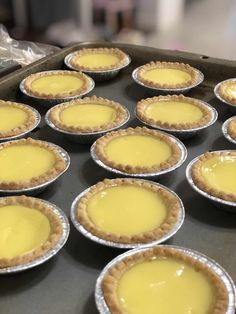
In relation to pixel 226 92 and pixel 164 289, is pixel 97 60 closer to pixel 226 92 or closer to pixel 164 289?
pixel 226 92

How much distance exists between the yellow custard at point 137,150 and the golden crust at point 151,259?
48cm

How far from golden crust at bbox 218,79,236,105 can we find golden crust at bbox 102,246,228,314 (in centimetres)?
100

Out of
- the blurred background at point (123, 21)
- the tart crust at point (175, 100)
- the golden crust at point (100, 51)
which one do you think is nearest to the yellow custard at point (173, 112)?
the tart crust at point (175, 100)

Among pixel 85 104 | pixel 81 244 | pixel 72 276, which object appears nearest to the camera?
pixel 72 276

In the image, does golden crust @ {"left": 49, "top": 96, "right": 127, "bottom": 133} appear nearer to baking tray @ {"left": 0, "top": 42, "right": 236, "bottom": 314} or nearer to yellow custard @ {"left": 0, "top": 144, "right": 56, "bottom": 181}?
baking tray @ {"left": 0, "top": 42, "right": 236, "bottom": 314}

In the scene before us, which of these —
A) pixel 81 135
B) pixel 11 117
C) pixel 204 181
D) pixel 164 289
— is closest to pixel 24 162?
pixel 81 135

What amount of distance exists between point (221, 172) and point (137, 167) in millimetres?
293

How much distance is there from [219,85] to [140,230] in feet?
3.46

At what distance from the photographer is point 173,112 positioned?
202 centimetres

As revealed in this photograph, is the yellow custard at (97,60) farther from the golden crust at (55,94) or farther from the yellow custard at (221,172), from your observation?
the yellow custard at (221,172)

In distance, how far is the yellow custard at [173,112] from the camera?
6.45ft

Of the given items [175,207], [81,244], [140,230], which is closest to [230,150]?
[175,207]

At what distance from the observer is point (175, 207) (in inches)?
55.6

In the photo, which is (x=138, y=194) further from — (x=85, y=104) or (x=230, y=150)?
(x=85, y=104)
